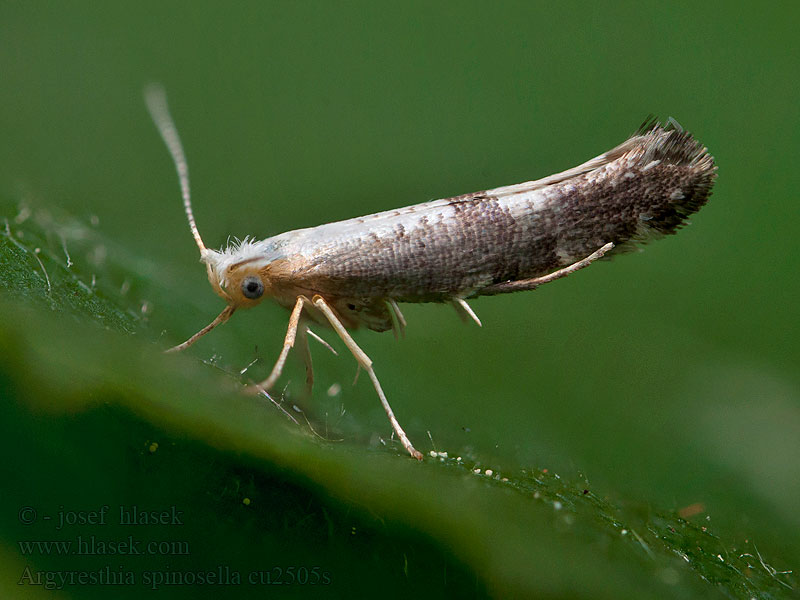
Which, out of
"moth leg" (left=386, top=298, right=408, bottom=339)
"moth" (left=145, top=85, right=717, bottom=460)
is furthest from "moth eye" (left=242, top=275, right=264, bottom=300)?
"moth leg" (left=386, top=298, right=408, bottom=339)

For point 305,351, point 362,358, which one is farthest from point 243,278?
point 362,358

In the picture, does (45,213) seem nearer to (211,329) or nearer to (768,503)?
(211,329)

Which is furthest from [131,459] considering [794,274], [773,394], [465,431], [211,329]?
[794,274]

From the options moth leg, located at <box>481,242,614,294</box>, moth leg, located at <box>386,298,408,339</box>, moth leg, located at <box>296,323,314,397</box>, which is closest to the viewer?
moth leg, located at <box>481,242,614,294</box>

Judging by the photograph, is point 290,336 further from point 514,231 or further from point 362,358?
point 514,231

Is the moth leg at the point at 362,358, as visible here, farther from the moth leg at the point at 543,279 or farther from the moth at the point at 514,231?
the moth leg at the point at 543,279

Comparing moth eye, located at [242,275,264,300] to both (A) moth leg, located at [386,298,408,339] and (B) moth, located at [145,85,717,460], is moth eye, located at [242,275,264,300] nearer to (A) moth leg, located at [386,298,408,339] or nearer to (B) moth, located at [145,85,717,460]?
(B) moth, located at [145,85,717,460]

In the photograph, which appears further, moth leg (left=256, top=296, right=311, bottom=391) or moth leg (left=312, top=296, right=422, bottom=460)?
moth leg (left=312, top=296, right=422, bottom=460)

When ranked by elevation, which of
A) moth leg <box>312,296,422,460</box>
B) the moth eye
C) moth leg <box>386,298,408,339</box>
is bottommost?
moth leg <box>312,296,422,460</box>
